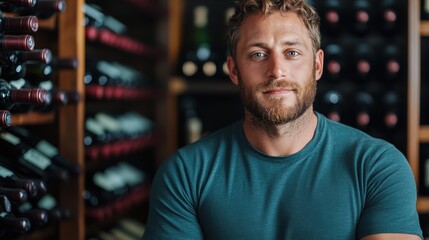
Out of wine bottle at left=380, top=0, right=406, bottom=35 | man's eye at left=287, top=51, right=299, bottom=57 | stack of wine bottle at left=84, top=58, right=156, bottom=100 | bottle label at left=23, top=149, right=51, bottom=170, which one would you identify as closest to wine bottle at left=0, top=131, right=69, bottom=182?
bottle label at left=23, top=149, right=51, bottom=170

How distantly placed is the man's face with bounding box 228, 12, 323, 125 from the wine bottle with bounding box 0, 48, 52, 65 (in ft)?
1.80

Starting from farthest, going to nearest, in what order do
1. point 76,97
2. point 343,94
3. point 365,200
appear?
point 343,94 < point 76,97 < point 365,200

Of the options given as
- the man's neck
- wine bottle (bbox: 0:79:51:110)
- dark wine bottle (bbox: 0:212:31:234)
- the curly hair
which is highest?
the curly hair

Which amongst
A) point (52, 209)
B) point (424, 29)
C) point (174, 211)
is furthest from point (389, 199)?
point (424, 29)

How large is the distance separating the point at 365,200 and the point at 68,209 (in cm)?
118

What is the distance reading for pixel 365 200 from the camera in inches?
63.1

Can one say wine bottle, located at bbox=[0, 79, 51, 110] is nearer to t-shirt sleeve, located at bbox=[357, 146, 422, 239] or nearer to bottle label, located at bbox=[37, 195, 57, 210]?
bottle label, located at bbox=[37, 195, 57, 210]

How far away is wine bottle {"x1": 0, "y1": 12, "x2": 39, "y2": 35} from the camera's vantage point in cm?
162

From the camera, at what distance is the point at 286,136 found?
172 centimetres

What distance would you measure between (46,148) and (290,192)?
0.98 metres

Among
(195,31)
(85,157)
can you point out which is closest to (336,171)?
(85,157)

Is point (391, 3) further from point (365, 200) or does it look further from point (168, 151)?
point (365, 200)

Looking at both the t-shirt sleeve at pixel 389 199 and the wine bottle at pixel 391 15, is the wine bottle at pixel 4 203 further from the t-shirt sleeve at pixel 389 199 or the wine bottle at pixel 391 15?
the wine bottle at pixel 391 15

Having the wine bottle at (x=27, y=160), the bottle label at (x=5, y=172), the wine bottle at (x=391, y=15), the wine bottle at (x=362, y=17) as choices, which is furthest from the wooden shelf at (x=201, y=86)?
the bottle label at (x=5, y=172)
